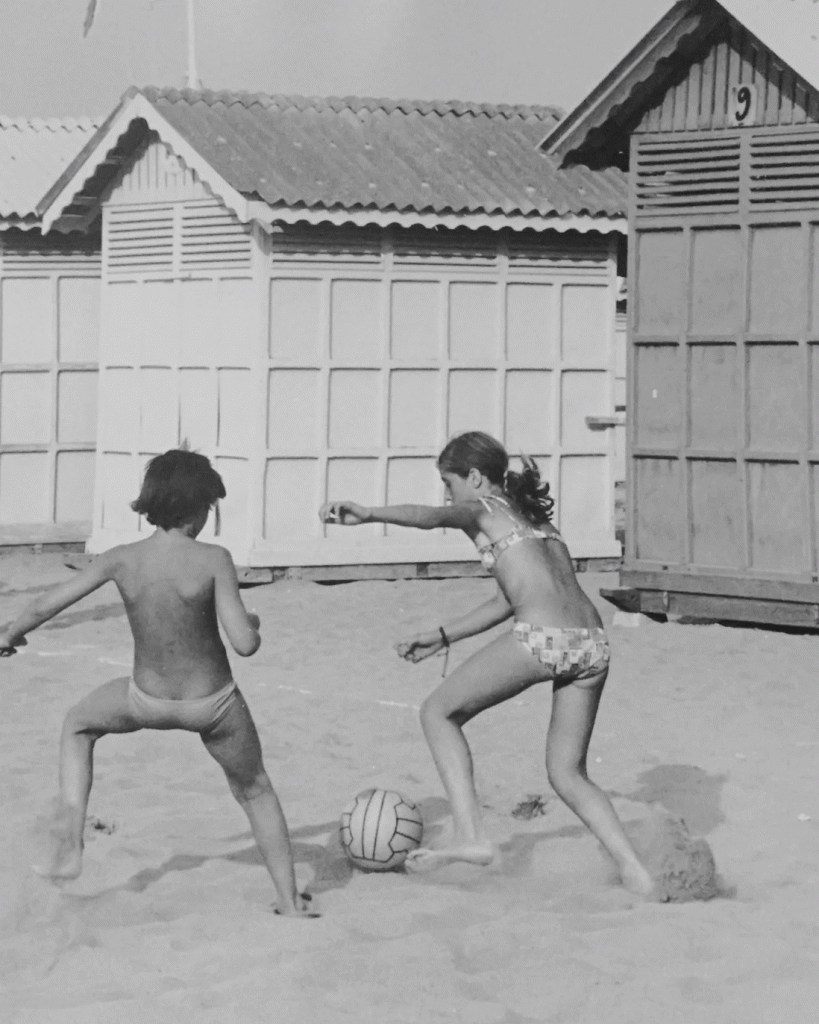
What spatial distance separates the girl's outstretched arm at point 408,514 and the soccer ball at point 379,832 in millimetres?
1080

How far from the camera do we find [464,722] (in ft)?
22.6

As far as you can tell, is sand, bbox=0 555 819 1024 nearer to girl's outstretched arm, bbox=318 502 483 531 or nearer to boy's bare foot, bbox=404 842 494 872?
boy's bare foot, bbox=404 842 494 872

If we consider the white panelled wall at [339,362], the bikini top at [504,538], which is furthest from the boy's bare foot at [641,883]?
the white panelled wall at [339,362]

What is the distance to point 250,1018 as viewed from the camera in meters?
5.34

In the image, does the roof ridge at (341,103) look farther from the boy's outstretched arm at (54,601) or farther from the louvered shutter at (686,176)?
the boy's outstretched arm at (54,601)

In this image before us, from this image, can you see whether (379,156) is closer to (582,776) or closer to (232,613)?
(582,776)

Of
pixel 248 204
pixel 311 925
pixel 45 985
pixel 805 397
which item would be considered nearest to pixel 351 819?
pixel 311 925

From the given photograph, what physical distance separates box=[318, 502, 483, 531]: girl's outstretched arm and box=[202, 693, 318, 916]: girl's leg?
751mm

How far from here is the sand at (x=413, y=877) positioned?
5551 millimetres

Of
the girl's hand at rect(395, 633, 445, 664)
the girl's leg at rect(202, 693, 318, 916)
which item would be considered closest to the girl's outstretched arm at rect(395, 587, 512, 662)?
the girl's hand at rect(395, 633, 445, 664)

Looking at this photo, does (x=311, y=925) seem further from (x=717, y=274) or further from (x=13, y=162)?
(x=13, y=162)

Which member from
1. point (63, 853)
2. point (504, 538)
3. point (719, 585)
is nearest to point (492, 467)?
point (504, 538)

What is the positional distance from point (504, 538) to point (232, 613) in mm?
1085

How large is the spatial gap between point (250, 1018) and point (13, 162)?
15.7 meters
